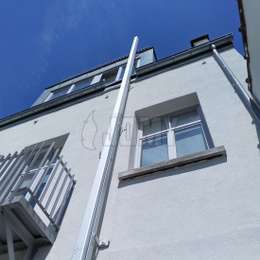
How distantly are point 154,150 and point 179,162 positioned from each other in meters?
1.01

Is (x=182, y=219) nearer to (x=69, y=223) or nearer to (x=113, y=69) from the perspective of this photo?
(x=69, y=223)

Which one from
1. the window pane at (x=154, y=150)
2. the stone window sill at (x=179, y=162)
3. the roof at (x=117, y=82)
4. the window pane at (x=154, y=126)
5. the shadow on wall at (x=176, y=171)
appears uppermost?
the roof at (x=117, y=82)

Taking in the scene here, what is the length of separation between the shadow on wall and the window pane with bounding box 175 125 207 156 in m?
0.70

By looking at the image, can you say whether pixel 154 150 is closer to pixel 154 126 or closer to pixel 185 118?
pixel 154 126

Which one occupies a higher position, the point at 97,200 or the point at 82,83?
the point at 82,83

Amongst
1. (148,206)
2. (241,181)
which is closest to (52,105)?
(148,206)

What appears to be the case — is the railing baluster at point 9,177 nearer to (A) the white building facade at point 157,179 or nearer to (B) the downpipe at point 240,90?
(A) the white building facade at point 157,179

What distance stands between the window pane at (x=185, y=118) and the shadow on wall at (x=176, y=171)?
5.20 ft

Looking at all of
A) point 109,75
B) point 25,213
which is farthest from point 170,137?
point 109,75

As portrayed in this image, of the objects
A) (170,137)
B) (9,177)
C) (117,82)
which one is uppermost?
(117,82)

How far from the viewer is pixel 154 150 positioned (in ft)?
14.1

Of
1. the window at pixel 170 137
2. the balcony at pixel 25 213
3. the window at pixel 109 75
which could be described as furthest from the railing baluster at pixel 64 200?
the window at pixel 109 75

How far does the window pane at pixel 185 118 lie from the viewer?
15.6 feet

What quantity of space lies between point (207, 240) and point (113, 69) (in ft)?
23.6
